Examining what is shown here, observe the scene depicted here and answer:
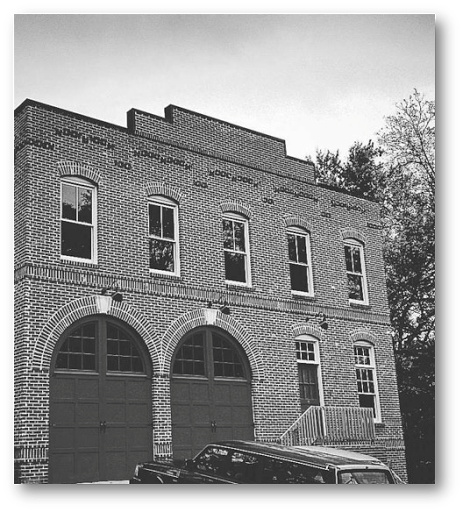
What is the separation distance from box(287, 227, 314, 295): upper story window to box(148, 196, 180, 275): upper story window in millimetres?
2843

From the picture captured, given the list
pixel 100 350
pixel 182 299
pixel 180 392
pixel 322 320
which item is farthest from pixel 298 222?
pixel 100 350

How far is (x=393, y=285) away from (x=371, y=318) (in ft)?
3.21

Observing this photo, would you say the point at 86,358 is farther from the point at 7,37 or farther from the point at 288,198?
the point at 288,198

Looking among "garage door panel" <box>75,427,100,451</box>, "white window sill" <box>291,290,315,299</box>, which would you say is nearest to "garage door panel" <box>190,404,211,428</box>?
"garage door panel" <box>75,427,100,451</box>

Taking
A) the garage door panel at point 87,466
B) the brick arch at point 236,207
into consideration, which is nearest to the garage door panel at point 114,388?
the garage door panel at point 87,466

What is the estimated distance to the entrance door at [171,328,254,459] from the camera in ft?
43.2

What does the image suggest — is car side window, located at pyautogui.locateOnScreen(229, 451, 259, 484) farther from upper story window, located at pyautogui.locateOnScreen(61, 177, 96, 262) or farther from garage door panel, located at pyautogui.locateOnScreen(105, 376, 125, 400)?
upper story window, located at pyautogui.locateOnScreen(61, 177, 96, 262)

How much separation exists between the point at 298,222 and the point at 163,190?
133 inches

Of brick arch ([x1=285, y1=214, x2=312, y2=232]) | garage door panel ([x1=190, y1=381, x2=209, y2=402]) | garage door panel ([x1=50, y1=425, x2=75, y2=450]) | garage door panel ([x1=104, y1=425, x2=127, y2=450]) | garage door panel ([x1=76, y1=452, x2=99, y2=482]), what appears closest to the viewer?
garage door panel ([x1=50, y1=425, x2=75, y2=450])

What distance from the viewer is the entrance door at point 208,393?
43.2ft

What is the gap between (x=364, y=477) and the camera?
1055 centimetres

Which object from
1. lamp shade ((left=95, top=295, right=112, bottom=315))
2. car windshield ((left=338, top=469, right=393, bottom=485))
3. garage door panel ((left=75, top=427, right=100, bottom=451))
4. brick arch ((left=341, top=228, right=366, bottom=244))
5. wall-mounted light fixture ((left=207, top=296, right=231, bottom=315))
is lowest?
car windshield ((left=338, top=469, right=393, bottom=485))

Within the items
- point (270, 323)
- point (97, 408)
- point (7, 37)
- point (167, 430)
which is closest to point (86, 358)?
point (97, 408)

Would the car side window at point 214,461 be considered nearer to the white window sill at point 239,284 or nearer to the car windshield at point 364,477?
the car windshield at point 364,477
